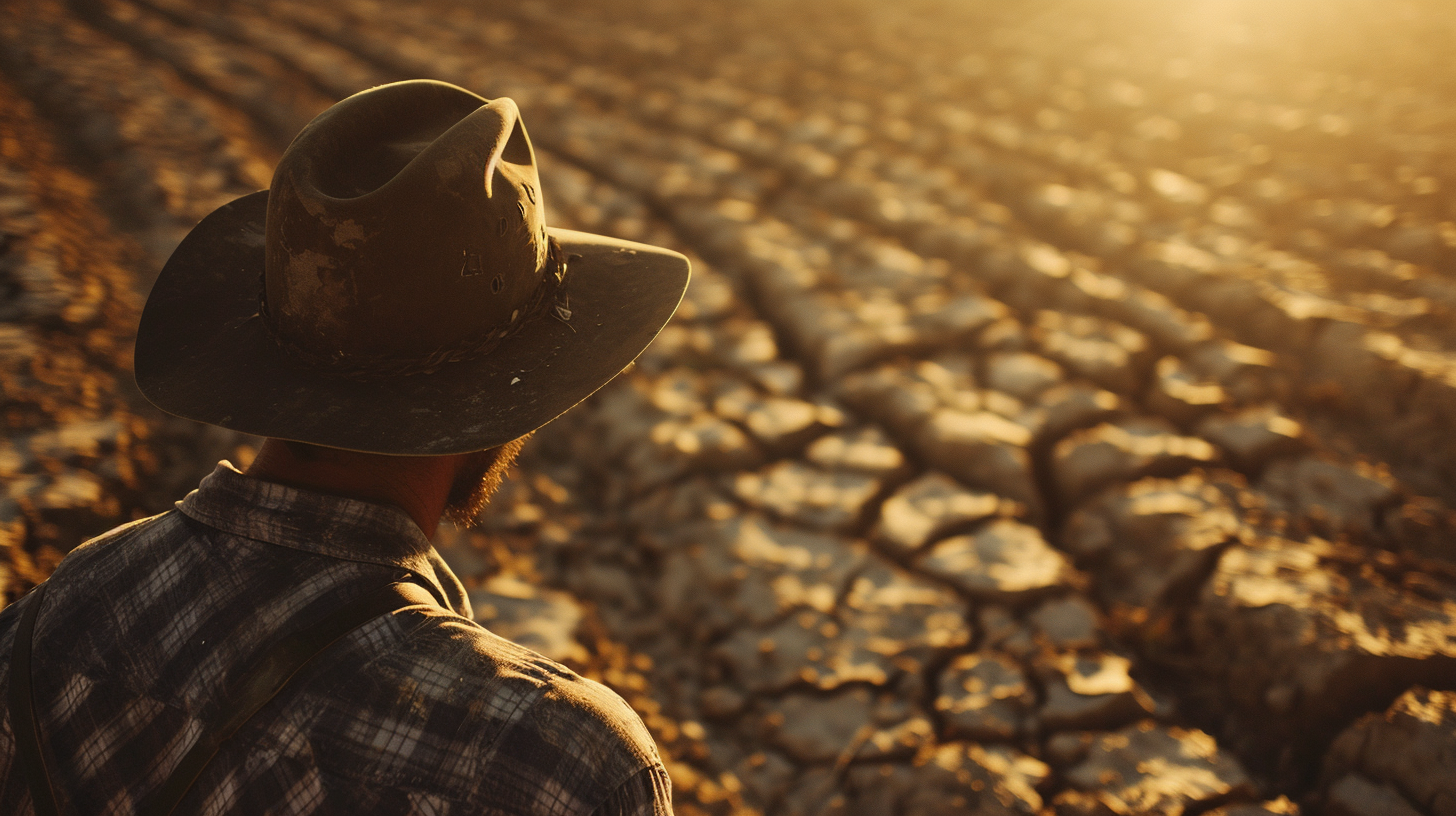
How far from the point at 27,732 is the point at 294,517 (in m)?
0.31

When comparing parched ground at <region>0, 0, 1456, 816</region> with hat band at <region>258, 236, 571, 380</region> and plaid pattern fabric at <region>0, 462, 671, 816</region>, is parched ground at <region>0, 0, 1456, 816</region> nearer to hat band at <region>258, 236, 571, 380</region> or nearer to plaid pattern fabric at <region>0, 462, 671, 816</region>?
plaid pattern fabric at <region>0, 462, 671, 816</region>

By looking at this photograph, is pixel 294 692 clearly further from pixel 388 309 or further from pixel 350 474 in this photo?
pixel 388 309

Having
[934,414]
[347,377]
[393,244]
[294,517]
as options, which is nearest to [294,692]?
[294,517]

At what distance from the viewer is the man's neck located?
0.90m

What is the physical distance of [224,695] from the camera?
78 centimetres

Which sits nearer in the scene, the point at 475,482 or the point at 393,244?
the point at 393,244

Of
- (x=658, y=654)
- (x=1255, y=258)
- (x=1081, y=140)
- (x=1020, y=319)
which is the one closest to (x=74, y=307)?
(x=658, y=654)

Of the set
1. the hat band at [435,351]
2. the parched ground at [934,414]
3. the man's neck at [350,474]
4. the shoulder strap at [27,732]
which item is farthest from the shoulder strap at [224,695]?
the parched ground at [934,414]

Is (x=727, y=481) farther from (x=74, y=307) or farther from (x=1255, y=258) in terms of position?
(x=1255, y=258)

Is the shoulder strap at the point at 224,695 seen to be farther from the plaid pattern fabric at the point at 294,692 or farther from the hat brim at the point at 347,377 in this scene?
the hat brim at the point at 347,377

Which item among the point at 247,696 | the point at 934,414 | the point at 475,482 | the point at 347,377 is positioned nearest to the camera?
the point at 247,696

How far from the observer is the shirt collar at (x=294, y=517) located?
86 cm

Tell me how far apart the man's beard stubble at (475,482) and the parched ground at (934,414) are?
27.6 inches

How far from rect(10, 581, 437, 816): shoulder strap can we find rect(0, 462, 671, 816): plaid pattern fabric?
0.04 ft
